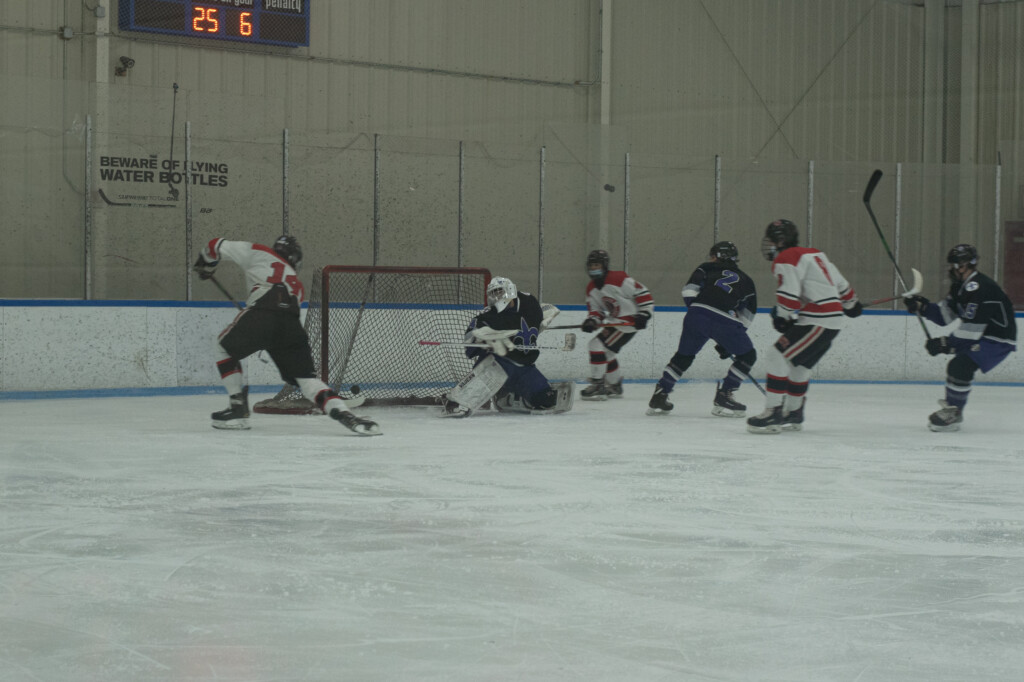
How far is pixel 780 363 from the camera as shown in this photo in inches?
242

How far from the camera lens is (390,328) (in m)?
9.13

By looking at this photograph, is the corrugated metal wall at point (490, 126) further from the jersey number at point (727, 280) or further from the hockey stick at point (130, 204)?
the jersey number at point (727, 280)

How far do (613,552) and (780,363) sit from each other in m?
3.23

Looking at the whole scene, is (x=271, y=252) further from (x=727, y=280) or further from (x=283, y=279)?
(x=727, y=280)

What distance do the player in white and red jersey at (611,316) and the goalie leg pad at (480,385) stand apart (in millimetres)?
1388

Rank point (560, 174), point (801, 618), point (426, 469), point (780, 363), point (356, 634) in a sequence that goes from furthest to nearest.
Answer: point (560, 174) < point (780, 363) < point (426, 469) < point (801, 618) < point (356, 634)

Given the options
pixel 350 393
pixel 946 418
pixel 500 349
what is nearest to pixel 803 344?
pixel 946 418

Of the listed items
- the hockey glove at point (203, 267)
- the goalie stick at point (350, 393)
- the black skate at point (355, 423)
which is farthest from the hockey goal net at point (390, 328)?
the black skate at point (355, 423)

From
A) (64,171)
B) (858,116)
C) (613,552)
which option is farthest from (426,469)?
(858,116)

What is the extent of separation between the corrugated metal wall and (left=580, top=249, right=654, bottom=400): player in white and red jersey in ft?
7.13

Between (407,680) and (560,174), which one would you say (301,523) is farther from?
(560,174)

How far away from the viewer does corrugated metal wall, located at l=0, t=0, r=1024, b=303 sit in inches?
377

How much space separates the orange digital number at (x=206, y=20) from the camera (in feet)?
33.4

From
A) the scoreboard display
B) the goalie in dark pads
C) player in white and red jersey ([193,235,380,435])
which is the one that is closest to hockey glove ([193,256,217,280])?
player in white and red jersey ([193,235,380,435])
